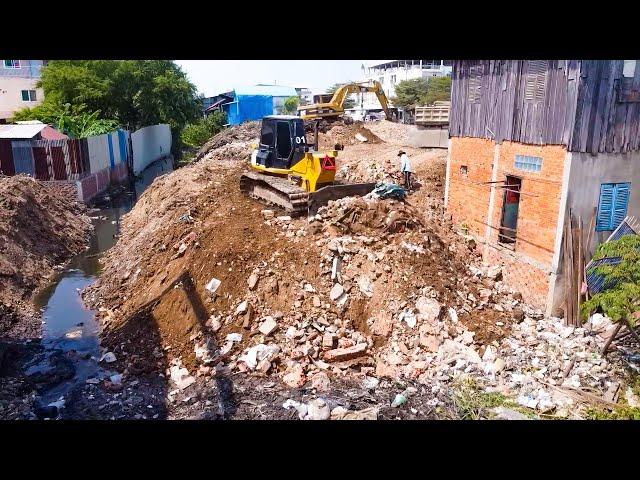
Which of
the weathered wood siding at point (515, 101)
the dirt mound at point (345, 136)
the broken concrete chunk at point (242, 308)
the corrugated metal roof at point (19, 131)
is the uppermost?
the weathered wood siding at point (515, 101)

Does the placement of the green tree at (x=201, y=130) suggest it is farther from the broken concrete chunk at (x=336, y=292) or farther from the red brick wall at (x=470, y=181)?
the broken concrete chunk at (x=336, y=292)

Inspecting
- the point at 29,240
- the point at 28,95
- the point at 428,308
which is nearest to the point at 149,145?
the point at 28,95

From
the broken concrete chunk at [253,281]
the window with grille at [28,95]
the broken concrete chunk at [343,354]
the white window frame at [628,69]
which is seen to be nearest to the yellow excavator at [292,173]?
the broken concrete chunk at [253,281]

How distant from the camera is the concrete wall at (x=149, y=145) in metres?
30.2

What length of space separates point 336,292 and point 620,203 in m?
5.76

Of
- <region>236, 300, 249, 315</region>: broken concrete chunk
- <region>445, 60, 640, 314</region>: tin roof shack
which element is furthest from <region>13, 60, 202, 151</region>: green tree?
<region>236, 300, 249, 315</region>: broken concrete chunk

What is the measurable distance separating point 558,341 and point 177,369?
6.60 m

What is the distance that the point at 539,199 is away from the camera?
9.49 m

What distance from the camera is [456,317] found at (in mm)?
8828

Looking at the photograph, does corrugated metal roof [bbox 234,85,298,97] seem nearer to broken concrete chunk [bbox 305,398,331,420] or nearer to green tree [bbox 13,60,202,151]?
green tree [bbox 13,60,202,151]

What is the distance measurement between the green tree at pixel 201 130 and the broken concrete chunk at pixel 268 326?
29509 mm

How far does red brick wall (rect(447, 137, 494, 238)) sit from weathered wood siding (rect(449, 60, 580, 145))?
28 centimetres
